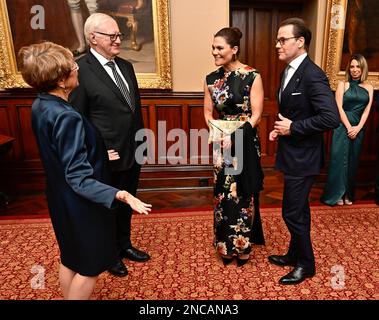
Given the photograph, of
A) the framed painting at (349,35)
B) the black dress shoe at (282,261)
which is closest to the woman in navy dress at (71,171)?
the black dress shoe at (282,261)

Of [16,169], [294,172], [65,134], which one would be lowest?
[16,169]

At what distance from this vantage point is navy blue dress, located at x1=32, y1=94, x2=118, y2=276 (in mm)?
1279

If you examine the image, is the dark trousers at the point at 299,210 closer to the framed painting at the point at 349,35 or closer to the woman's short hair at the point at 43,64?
the woman's short hair at the point at 43,64

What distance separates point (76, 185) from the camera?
4.21 feet

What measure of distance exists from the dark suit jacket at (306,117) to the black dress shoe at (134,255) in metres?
1.24

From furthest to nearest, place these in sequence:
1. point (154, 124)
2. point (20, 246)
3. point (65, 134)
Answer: point (154, 124) → point (20, 246) → point (65, 134)

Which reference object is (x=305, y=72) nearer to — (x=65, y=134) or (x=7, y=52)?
(x=65, y=134)

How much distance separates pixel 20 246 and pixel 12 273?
44 centimetres

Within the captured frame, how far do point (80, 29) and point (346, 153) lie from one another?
3.42 m

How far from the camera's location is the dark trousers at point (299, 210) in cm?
206

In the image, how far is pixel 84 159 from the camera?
1.30 meters

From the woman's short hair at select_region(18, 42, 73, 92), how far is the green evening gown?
3.12m

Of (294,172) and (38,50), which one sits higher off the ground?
(38,50)
